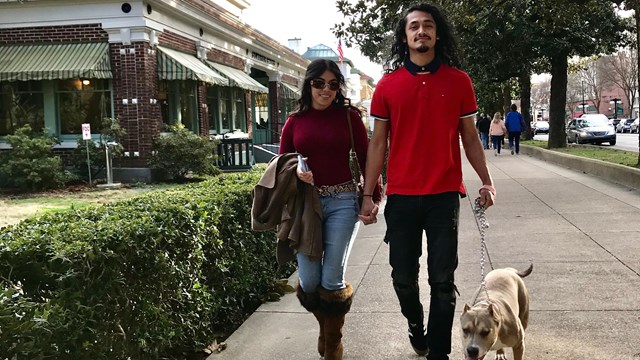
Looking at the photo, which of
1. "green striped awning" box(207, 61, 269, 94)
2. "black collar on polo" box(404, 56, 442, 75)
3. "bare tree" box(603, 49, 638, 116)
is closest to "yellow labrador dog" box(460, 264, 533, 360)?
"black collar on polo" box(404, 56, 442, 75)

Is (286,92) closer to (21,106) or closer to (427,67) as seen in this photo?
(21,106)

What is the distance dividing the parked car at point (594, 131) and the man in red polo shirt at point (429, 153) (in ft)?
98.0

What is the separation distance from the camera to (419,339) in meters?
3.72

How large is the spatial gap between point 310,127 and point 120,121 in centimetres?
1353

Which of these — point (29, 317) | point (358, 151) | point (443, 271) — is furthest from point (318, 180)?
point (29, 317)

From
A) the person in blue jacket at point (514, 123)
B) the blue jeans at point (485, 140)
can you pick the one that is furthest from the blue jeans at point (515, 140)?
the blue jeans at point (485, 140)

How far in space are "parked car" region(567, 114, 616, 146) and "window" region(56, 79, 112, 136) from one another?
24388mm

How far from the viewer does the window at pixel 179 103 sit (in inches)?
690

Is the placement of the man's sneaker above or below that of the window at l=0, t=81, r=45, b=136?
below

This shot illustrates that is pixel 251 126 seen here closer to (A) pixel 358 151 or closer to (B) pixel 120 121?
(B) pixel 120 121

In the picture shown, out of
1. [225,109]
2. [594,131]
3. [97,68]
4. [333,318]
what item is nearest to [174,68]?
[97,68]

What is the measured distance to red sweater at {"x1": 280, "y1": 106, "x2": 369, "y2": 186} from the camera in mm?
3602

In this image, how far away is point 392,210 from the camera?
340 centimetres

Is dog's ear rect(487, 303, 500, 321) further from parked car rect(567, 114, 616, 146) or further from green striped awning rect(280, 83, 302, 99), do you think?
parked car rect(567, 114, 616, 146)
